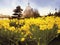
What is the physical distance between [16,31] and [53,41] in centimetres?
84

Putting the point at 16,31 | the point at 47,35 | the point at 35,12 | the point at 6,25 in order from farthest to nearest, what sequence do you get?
the point at 35,12 < the point at 6,25 < the point at 16,31 < the point at 47,35

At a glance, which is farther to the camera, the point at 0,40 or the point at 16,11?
the point at 16,11

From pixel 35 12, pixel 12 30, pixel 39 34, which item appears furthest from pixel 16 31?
pixel 35 12

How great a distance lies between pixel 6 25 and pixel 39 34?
4.22 ft

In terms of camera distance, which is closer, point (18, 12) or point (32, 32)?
point (32, 32)

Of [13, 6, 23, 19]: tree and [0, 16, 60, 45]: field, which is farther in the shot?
[13, 6, 23, 19]: tree

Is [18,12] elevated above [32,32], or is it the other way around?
[18,12]

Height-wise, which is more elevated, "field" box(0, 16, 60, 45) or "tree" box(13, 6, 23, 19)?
"tree" box(13, 6, 23, 19)

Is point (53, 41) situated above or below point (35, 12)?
below

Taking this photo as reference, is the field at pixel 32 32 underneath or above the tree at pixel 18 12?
underneath

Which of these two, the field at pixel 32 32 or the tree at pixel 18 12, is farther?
the tree at pixel 18 12

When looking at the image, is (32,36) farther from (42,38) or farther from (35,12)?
(35,12)

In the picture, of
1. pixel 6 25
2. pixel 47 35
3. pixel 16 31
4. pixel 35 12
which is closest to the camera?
pixel 47 35

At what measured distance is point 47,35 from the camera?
648cm
